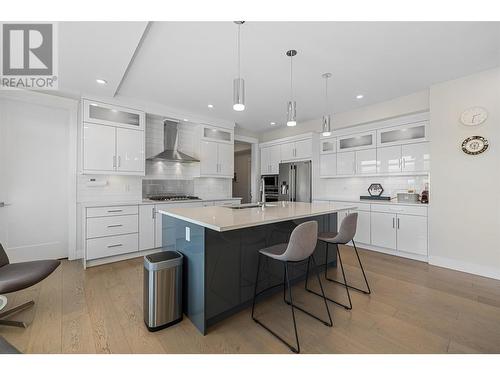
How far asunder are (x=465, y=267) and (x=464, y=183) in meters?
1.11

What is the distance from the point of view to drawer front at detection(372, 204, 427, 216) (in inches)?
137

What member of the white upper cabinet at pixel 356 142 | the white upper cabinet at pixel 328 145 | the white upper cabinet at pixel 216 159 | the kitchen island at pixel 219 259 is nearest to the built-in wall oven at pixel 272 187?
the white upper cabinet at pixel 216 159

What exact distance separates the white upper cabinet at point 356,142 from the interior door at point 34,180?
190 inches

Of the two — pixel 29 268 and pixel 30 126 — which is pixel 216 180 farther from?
pixel 29 268

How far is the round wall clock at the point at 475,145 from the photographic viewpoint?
2.89 m

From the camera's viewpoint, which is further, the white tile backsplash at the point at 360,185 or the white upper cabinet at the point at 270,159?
the white upper cabinet at the point at 270,159

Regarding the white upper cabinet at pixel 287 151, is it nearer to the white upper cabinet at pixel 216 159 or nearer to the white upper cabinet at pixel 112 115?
the white upper cabinet at pixel 216 159

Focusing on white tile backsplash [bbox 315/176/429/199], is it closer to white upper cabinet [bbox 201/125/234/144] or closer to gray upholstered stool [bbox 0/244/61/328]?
white upper cabinet [bbox 201/125/234/144]

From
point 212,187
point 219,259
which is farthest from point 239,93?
point 212,187

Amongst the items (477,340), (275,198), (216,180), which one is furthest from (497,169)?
(216,180)

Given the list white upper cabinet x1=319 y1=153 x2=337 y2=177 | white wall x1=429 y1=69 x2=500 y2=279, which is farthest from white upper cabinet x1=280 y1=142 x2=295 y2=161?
white wall x1=429 y1=69 x2=500 y2=279

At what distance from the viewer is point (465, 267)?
304 cm

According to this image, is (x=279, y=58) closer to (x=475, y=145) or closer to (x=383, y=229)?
(x=475, y=145)
